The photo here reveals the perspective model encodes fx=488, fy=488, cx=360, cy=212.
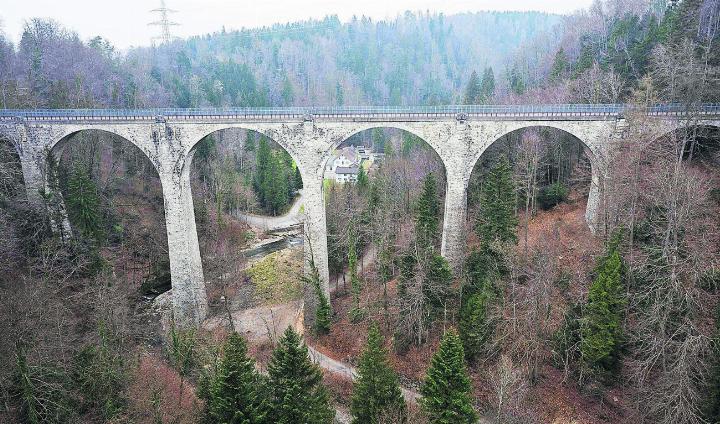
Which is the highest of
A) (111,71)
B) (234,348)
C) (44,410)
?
(111,71)

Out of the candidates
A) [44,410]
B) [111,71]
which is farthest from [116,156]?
[44,410]

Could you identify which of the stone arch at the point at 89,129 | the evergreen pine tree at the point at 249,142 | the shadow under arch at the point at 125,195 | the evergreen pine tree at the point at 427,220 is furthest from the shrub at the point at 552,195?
the evergreen pine tree at the point at 249,142

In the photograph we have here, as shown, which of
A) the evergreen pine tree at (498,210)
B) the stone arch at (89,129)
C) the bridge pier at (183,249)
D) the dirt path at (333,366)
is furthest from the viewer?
the bridge pier at (183,249)

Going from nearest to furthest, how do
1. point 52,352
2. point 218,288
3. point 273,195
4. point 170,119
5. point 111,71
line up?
point 52,352
point 170,119
point 218,288
point 273,195
point 111,71

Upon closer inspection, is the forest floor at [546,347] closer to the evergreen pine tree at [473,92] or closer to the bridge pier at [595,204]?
the bridge pier at [595,204]

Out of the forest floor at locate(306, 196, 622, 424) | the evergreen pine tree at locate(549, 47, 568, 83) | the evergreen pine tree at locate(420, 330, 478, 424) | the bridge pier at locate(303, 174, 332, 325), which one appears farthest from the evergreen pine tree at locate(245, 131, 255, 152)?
the evergreen pine tree at locate(420, 330, 478, 424)

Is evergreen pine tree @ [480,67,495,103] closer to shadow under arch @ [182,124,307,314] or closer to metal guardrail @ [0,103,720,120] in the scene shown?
shadow under arch @ [182,124,307,314]

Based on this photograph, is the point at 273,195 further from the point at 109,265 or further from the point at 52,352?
the point at 52,352
